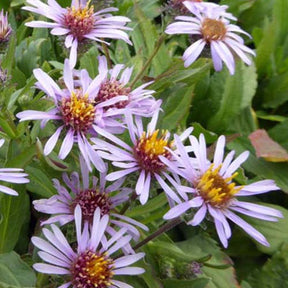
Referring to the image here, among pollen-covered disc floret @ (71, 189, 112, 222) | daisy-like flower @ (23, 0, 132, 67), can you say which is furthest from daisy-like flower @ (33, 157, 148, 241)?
daisy-like flower @ (23, 0, 132, 67)

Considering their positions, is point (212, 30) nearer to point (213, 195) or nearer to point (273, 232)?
point (213, 195)

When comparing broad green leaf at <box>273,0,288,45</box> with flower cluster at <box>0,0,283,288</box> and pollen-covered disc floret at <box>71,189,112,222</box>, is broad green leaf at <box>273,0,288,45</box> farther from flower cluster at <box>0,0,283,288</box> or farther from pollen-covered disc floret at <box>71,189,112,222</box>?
pollen-covered disc floret at <box>71,189,112,222</box>

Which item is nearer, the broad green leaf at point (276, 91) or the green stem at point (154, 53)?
the green stem at point (154, 53)

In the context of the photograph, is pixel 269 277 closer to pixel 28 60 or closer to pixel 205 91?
pixel 205 91

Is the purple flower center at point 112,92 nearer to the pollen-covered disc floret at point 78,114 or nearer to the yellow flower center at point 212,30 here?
the pollen-covered disc floret at point 78,114

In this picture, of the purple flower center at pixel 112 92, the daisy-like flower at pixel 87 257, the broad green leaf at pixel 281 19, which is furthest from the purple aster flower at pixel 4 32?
the broad green leaf at pixel 281 19

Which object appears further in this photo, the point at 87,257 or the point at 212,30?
the point at 212,30

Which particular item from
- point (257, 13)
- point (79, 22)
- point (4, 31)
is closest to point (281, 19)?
point (257, 13)
